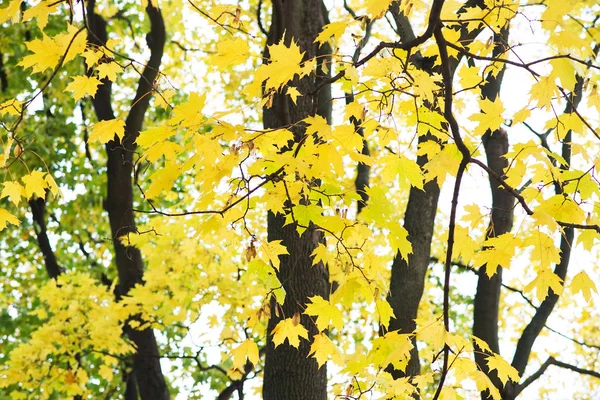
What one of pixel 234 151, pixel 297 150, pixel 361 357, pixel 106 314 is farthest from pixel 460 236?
pixel 106 314

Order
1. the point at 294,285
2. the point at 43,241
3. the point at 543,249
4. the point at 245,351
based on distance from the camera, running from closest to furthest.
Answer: the point at 543,249 < the point at 245,351 < the point at 294,285 < the point at 43,241

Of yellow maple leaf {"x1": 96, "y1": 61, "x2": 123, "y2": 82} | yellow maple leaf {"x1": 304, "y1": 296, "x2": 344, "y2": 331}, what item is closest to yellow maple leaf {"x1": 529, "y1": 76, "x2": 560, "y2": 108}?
yellow maple leaf {"x1": 304, "y1": 296, "x2": 344, "y2": 331}

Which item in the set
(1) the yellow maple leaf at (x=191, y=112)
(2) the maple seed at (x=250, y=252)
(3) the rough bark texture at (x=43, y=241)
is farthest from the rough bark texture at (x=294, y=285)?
(3) the rough bark texture at (x=43, y=241)

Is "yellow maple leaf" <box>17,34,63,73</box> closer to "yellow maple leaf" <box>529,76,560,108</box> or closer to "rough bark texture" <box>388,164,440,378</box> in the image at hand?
"yellow maple leaf" <box>529,76,560,108</box>

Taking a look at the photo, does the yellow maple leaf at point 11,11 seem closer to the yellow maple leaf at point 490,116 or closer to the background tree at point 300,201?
the background tree at point 300,201

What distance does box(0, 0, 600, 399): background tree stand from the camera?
280 centimetres

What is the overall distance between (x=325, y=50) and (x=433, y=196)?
1452mm

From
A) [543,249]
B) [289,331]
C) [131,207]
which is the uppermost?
[131,207]

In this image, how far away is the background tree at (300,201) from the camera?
9.19 ft

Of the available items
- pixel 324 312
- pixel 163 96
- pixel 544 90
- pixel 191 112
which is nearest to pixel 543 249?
pixel 544 90

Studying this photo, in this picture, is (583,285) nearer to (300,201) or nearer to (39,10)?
(300,201)

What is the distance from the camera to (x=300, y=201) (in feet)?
11.9

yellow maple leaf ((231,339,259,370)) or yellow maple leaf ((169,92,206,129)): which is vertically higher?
yellow maple leaf ((169,92,206,129))

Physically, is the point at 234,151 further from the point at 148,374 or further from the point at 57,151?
the point at 57,151
